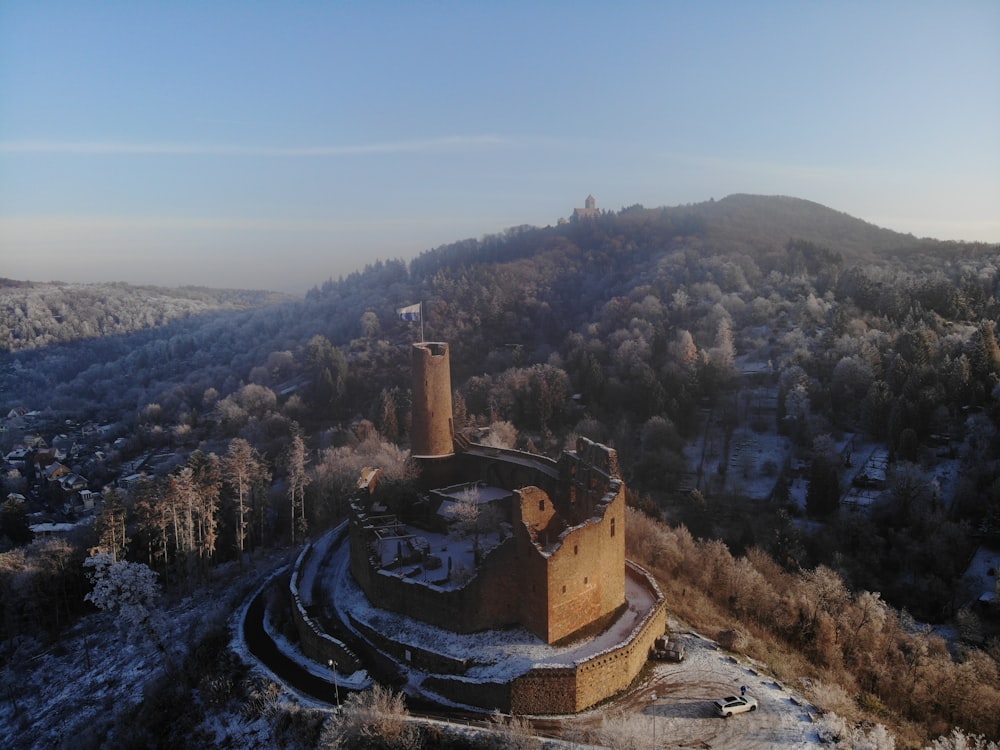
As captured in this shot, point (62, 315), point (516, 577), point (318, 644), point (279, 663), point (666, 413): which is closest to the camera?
point (516, 577)

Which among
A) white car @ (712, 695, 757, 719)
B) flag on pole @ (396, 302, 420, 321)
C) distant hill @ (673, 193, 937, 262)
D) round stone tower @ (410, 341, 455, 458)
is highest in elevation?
distant hill @ (673, 193, 937, 262)

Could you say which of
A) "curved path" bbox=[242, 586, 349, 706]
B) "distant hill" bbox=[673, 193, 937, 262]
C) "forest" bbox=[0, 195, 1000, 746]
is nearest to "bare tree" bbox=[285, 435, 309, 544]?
"forest" bbox=[0, 195, 1000, 746]

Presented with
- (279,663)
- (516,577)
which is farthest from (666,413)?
(279,663)

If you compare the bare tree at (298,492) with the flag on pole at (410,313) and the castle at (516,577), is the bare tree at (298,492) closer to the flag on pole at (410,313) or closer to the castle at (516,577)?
the castle at (516,577)

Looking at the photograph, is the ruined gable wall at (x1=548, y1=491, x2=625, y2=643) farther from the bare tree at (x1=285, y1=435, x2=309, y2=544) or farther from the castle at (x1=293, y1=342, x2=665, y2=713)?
the bare tree at (x1=285, y1=435, x2=309, y2=544)

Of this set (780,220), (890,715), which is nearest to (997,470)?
(890,715)

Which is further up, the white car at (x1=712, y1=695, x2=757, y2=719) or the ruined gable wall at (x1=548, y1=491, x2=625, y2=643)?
the ruined gable wall at (x1=548, y1=491, x2=625, y2=643)

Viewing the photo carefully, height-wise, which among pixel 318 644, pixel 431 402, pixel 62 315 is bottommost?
pixel 318 644

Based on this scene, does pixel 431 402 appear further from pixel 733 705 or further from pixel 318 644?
pixel 733 705
